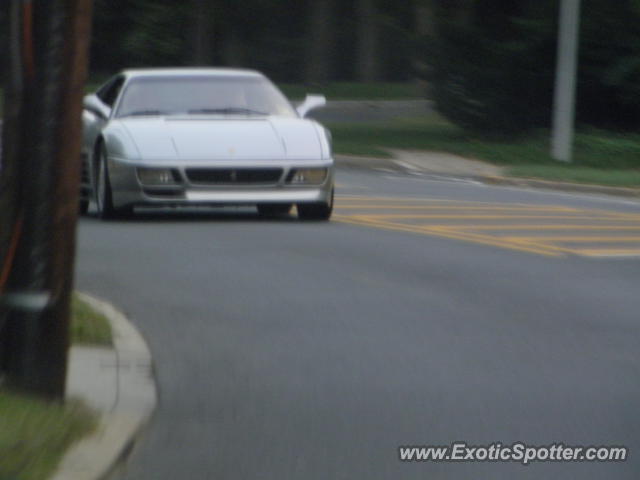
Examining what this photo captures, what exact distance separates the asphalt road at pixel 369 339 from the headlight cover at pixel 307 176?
41cm

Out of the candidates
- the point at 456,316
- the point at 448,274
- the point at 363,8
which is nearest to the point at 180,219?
the point at 448,274

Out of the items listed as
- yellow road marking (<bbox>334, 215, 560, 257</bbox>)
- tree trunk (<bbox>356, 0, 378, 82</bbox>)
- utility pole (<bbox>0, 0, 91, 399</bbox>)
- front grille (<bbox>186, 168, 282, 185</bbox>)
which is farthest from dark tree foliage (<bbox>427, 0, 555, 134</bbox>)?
tree trunk (<bbox>356, 0, 378, 82</bbox>)

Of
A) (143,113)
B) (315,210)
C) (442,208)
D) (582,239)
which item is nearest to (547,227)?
(582,239)

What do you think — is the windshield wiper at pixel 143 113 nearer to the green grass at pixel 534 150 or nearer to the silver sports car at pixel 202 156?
the silver sports car at pixel 202 156

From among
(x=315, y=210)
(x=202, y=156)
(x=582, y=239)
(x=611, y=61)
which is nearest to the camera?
(x=582, y=239)

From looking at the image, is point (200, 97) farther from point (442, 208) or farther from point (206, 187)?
point (442, 208)

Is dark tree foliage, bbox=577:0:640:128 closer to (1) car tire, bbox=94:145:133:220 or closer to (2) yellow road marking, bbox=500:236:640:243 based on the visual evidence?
(2) yellow road marking, bbox=500:236:640:243

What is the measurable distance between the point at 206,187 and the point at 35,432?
8011 millimetres

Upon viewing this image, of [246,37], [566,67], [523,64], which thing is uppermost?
[566,67]

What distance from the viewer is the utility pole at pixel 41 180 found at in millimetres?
6020

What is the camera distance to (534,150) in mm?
27375

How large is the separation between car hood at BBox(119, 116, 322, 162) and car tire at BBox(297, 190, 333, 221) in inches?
20.7

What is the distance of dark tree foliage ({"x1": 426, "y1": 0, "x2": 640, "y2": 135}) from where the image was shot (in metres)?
28.6

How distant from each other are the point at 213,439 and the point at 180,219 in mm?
8335
